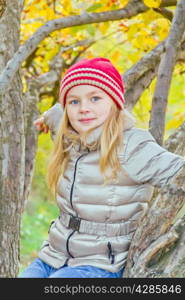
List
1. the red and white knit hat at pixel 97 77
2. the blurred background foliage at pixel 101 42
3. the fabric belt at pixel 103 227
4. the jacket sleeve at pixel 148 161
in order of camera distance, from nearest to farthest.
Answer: the jacket sleeve at pixel 148 161 < the fabric belt at pixel 103 227 < the red and white knit hat at pixel 97 77 < the blurred background foliage at pixel 101 42

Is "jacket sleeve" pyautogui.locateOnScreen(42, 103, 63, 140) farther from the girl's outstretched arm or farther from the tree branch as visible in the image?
the tree branch

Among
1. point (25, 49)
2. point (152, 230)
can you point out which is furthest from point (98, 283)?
point (25, 49)

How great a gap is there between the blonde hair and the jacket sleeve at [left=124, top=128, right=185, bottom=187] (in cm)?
6

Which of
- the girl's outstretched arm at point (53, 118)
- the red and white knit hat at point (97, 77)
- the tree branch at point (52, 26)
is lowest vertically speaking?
the girl's outstretched arm at point (53, 118)

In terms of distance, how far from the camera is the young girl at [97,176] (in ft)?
8.25

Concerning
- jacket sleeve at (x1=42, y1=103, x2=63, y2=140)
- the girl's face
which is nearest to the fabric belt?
the girl's face

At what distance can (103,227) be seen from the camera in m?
2.55

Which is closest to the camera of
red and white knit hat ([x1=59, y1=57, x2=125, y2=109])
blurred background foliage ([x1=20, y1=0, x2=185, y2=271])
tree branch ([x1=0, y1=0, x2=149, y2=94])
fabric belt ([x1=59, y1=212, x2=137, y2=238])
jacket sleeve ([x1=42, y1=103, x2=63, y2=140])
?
fabric belt ([x1=59, y1=212, x2=137, y2=238])

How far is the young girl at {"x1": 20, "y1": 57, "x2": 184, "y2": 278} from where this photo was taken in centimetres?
251

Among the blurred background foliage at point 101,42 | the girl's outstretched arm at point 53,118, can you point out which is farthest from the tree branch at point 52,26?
the girl's outstretched arm at point 53,118

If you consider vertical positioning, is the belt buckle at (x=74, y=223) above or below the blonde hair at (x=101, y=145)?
below

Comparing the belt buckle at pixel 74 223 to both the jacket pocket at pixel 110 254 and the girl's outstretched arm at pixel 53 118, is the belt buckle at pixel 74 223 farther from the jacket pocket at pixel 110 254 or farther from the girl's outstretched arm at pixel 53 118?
the girl's outstretched arm at pixel 53 118

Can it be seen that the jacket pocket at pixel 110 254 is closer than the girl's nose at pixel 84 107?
Yes

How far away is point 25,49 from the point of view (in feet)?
10.3
